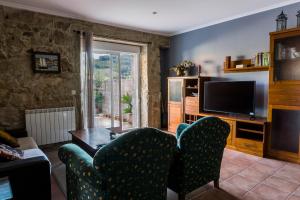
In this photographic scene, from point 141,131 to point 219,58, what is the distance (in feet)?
11.6

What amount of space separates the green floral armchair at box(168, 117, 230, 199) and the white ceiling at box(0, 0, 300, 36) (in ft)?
7.54

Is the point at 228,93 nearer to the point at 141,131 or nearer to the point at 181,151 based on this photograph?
the point at 181,151

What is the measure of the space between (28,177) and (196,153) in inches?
60.2

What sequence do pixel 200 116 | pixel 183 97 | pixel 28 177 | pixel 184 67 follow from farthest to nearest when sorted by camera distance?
pixel 184 67 → pixel 183 97 → pixel 200 116 → pixel 28 177

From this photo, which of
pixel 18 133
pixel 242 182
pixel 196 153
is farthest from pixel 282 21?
pixel 18 133

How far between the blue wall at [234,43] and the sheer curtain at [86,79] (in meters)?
2.34

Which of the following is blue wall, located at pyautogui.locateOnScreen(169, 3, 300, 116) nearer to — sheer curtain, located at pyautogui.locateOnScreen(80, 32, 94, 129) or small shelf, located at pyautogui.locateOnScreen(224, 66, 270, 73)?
small shelf, located at pyautogui.locateOnScreen(224, 66, 270, 73)

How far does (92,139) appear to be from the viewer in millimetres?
2766

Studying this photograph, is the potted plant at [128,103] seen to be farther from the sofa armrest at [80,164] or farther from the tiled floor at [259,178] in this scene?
the sofa armrest at [80,164]

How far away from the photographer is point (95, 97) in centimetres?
467

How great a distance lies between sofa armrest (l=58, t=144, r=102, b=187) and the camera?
1433 mm

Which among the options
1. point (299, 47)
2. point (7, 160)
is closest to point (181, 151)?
point (7, 160)

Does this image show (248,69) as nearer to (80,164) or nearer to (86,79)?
(86,79)

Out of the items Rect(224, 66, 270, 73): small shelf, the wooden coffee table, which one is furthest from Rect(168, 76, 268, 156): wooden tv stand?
the wooden coffee table
